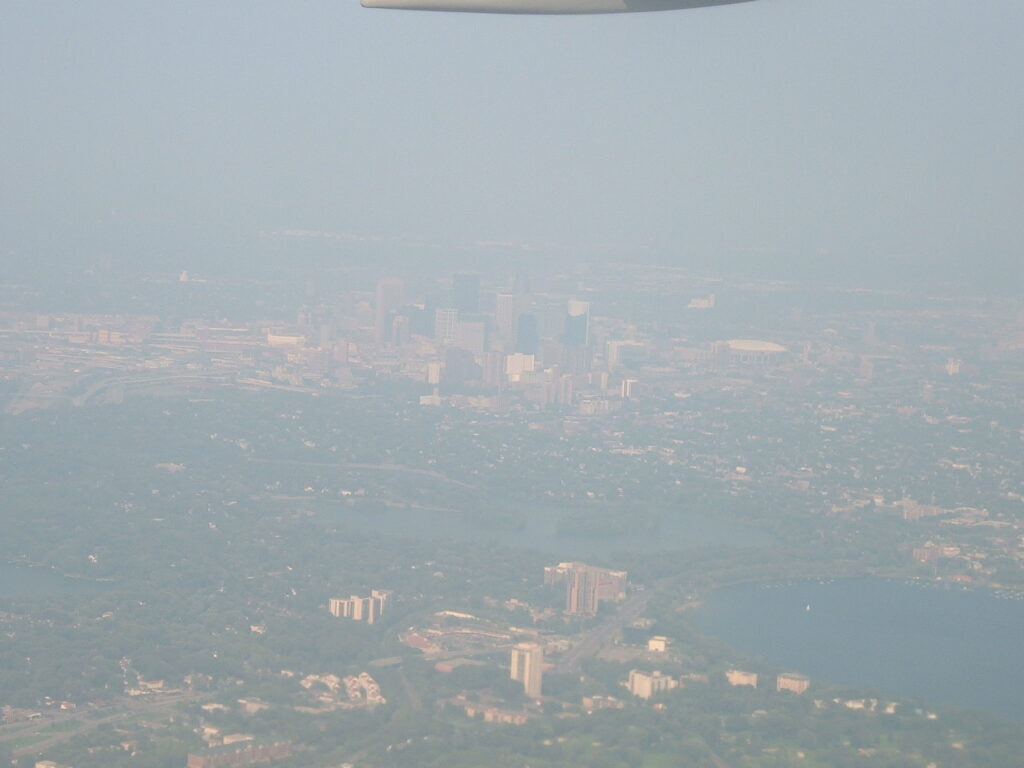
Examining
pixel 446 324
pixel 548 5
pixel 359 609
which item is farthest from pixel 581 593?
pixel 446 324

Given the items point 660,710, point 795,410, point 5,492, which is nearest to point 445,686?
point 660,710

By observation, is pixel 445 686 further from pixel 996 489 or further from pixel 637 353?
pixel 637 353

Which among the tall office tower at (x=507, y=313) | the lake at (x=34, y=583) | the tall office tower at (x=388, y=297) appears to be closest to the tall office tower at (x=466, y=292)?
the tall office tower at (x=507, y=313)

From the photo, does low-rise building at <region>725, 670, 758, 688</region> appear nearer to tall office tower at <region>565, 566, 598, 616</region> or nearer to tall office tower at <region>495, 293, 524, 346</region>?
tall office tower at <region>565, 566, 598, 616</region>

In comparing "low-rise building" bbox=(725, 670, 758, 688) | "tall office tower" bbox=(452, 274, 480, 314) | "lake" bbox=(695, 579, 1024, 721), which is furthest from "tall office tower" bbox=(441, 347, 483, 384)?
"low-rise building" bbox=(725, 670, 758, 688)

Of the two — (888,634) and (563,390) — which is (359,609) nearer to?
(888,634)
